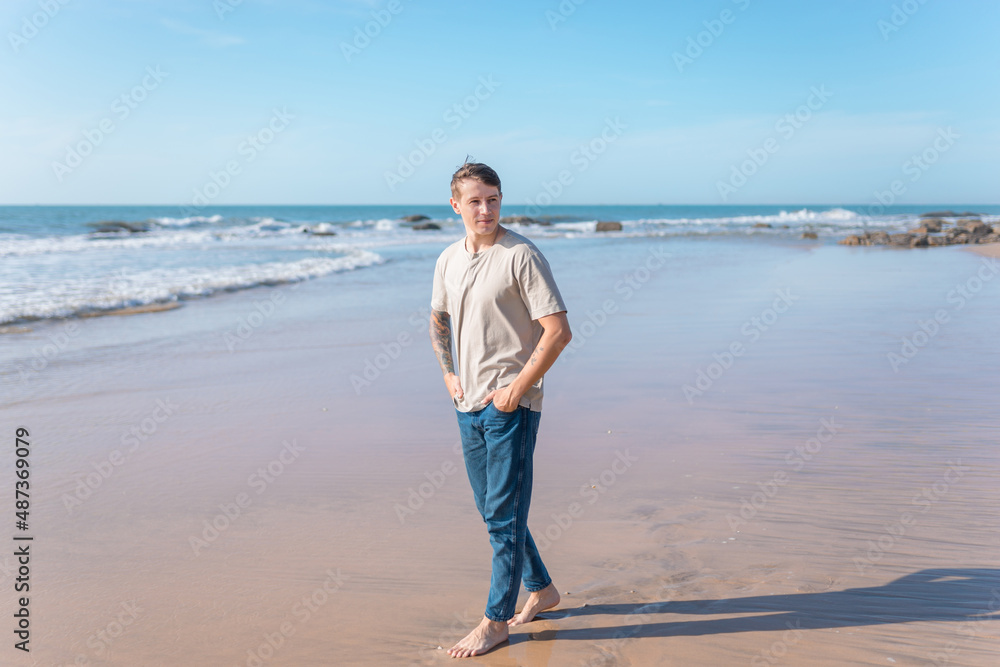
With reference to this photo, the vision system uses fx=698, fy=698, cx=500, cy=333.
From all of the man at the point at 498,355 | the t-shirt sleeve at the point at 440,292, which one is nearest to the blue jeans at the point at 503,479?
the man at the point at 498,355

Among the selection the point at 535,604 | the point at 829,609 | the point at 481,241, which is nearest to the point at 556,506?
the point at 535,604

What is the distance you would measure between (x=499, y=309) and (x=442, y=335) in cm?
47

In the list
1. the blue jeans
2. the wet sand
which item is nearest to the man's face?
the blue jeans

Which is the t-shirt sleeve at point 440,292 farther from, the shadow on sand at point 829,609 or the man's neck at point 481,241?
the shadow on sand at point 829,609

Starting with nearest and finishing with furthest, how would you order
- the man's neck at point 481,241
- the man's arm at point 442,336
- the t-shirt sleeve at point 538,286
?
the t-shirt sleeve at point 538,286 → the man's neck at point 481,241 → the man's arm at point 442,336

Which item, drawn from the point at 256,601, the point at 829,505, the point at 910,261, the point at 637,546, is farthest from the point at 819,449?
the point at 910,261

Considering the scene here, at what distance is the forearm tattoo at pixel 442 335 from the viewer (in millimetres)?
3056

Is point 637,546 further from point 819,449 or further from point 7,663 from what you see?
point 7,663

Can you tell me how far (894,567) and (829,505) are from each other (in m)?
0.68

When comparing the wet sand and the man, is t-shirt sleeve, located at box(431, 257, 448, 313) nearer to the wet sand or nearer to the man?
the man

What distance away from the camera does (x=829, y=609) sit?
304 centimetres

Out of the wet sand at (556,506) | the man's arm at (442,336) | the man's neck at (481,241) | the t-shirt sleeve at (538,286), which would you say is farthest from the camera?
the man's arm at (442,336)

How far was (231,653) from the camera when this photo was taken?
112 inches

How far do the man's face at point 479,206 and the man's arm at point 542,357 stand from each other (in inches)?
16.5
